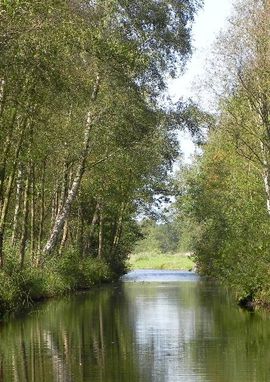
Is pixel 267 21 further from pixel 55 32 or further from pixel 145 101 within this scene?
pixel 55 32

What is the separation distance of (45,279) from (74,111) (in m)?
7.73

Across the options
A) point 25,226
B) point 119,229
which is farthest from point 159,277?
point 25,226

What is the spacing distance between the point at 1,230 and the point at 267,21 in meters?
14.2

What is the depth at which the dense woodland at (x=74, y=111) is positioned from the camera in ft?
71.8

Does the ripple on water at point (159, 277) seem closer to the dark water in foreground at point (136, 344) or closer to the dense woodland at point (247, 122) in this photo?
the dense woodland at point (247, 122)

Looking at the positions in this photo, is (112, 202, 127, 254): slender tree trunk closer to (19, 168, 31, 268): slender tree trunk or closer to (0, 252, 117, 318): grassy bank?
(0, 252, 117, 318): grassy bank

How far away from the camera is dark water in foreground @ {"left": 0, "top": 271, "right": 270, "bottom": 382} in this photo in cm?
1437

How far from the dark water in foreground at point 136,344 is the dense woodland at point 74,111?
344cm

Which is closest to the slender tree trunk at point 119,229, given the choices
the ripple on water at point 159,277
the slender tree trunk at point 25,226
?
the ripple on water at point 159,277

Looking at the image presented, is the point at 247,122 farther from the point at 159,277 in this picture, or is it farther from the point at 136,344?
the point at 159,277

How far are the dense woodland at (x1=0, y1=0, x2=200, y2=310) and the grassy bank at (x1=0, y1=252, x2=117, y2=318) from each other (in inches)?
2.8

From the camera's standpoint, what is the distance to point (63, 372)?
14.5 metres

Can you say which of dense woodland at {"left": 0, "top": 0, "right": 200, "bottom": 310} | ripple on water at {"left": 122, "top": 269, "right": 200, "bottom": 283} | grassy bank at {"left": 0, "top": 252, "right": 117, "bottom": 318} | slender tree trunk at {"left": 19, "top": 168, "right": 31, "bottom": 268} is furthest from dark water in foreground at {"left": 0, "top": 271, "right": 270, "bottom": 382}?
ripple on water at {"left": 122, "top": 269, "right": 200, "bottom": 283}

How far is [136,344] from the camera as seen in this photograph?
18875mm
